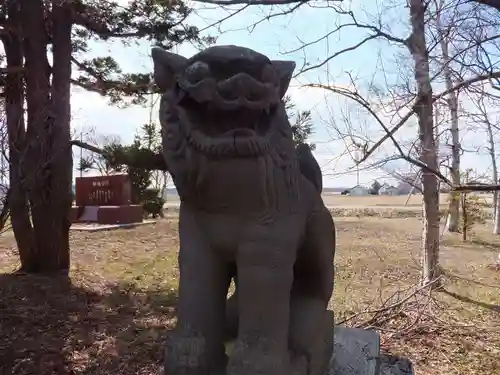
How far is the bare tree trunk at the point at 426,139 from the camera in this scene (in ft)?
11.9

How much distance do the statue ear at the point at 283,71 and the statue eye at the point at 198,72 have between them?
0.20 m

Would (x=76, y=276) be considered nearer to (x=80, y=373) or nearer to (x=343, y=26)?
(x=80, y=373)

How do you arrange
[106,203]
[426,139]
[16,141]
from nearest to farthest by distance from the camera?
1. [16,141]
2. [426,139]
3. [106,203]

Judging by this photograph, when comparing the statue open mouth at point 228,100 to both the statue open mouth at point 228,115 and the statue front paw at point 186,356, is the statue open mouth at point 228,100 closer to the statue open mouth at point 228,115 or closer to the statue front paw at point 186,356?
the statue open mouth at point 228,115

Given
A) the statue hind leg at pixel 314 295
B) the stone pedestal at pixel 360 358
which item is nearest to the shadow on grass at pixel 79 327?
the stone pedestal at pixel 360 358

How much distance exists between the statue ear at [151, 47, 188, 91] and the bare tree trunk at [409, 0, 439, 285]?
2798 mm

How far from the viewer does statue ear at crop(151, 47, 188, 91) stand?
1.20m

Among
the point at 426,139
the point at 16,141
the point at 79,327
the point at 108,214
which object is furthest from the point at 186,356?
the point at 108,214

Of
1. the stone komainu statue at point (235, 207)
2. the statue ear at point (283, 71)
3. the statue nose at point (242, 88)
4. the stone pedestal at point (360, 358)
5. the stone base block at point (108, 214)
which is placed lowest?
the stone pedestal at point (360, 358)

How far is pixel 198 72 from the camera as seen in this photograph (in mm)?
1104

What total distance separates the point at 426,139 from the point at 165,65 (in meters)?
2.96

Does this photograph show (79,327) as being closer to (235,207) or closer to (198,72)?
(235,207)

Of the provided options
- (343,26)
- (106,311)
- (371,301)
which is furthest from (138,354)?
(343,26)

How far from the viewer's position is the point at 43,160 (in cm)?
409
